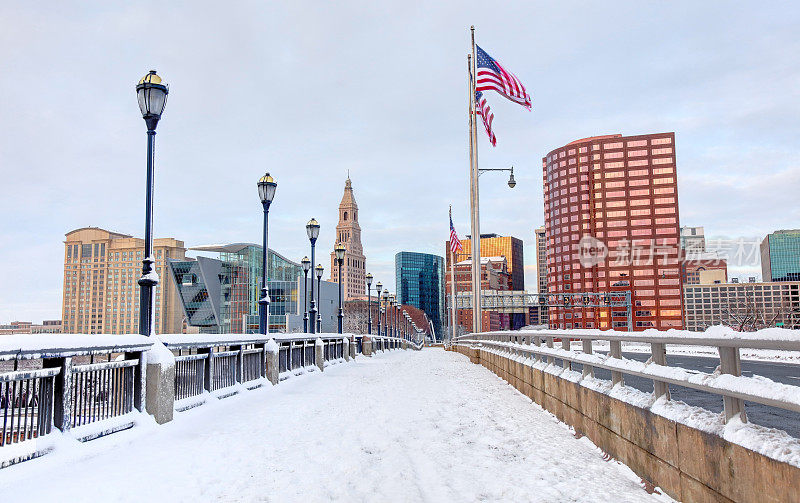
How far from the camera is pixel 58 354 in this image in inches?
254

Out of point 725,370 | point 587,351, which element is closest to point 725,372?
point 725,370

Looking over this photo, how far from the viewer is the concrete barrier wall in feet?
11.4

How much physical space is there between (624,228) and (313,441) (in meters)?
178

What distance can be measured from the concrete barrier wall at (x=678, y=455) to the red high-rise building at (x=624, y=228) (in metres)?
161

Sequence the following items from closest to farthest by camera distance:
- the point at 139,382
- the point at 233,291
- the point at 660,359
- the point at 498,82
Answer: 1. the point at 660,359
2. the point at 139,382
3. the point at 498,82
4. the point at 233,291

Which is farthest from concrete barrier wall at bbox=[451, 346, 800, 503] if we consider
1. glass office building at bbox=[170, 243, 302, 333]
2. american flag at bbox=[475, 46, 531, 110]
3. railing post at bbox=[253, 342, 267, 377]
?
glass office building at bbox=[170, 243, 302, 333]

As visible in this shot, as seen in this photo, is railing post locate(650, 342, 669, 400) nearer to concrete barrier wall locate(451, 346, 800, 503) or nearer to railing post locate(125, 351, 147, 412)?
concrete barrier wall locate(451, 346, 800, 503)

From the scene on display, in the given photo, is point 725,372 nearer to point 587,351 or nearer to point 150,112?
point 587,351

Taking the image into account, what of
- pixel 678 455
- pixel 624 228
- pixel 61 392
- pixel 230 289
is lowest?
pixel 678 455

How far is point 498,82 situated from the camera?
2611 cm

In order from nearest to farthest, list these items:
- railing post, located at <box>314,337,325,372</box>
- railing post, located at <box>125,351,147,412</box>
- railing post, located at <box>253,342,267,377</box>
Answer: railing post, located at <box>125,351,147,412</box> < railing post, located at <box>253,342,267,377</box> < railing post, located at <box>314,337,325,372</box>

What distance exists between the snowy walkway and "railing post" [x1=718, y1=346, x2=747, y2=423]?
4.59ft

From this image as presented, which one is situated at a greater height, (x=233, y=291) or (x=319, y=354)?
(x=233, y=291)

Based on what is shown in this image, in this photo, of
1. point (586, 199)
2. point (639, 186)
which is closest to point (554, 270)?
point (586, 199)
